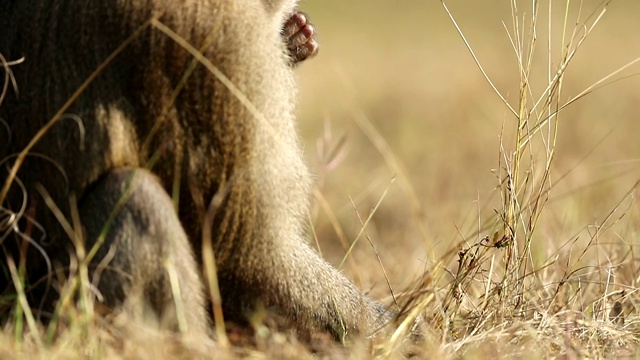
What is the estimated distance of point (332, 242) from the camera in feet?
25.1

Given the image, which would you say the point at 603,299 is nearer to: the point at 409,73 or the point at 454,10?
the point at 409,73

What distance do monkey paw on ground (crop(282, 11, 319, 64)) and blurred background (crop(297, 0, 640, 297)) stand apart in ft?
0.48

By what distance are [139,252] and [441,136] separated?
7750mm

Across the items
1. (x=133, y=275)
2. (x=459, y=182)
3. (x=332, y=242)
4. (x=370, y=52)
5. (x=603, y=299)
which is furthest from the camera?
(x=370, y=52)

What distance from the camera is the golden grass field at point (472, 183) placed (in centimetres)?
394

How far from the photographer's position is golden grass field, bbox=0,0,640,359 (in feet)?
12.9

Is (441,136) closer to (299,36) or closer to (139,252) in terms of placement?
(299,36)

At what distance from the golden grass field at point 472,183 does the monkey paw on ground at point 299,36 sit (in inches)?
19.1

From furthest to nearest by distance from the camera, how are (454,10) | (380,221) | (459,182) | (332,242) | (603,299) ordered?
1. (454,10)
2. (459,182)
3. (380,221)
4. (332,242)
5. (603,299)

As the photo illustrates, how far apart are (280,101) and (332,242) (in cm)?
387

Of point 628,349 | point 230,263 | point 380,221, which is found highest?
point 230,263

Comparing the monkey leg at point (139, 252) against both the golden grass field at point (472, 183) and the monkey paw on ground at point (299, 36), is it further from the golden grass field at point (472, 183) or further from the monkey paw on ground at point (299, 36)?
the monkey paw on ground at point (299, 36)

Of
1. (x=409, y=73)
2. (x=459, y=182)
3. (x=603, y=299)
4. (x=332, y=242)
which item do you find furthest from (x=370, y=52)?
(x=603, y=299)

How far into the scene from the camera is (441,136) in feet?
36.2
